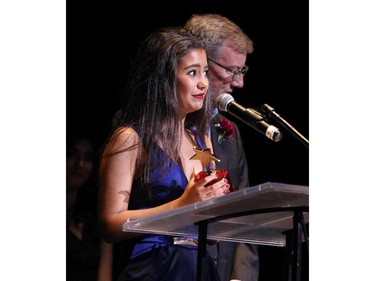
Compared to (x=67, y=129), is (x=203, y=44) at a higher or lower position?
higher

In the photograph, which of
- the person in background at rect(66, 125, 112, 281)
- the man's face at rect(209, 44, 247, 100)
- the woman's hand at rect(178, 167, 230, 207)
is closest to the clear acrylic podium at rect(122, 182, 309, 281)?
the woman's hand at rect(178, 167, 230, 207)

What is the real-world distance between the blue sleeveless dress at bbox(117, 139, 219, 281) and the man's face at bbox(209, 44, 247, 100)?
0.30 metres

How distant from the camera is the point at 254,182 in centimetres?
279

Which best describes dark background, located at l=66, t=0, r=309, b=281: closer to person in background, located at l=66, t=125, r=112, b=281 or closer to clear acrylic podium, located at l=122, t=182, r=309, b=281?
person in background, located at l=66, t=125, r=112, b=281

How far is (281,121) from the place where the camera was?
2.63 m

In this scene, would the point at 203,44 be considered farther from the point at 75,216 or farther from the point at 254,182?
the point at 75,216

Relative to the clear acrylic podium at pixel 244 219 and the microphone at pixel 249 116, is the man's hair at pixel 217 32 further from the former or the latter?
the clear acrylic podium at pixel 244 219

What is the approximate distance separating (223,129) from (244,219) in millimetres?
576

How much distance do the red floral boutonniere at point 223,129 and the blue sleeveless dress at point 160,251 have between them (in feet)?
0.75

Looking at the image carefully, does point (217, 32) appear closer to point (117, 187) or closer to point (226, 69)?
point (226, 69)
